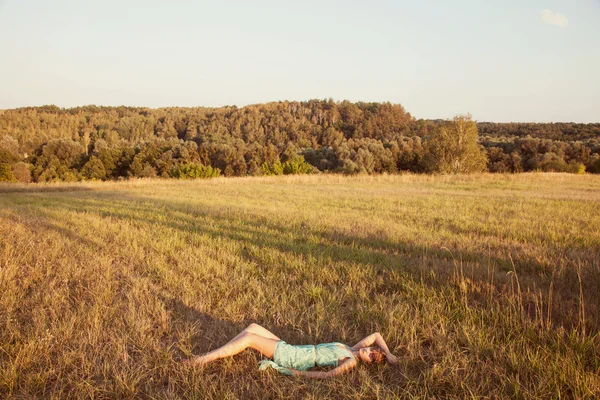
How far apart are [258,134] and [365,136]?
33.3m

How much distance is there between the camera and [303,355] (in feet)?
10.1

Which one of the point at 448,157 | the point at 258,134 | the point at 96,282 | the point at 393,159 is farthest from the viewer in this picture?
the point at 258,134

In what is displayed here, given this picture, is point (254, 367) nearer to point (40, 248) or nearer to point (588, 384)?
point (588, 384)

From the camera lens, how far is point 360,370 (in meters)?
2.95

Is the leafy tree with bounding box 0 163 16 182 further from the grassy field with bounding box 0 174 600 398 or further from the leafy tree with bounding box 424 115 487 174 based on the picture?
the leafy tree with bounding box 424 115 487 174

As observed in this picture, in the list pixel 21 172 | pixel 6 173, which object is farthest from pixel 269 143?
pixel 6 173

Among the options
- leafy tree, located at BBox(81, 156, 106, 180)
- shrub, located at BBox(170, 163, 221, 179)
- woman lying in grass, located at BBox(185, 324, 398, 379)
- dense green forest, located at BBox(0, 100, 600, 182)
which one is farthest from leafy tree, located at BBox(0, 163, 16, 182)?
woman lying in grass, located at BBox(185, 324, 398, 379)

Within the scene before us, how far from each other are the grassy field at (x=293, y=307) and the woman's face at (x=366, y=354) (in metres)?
0.10

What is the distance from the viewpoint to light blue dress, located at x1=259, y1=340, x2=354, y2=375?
3037 mm

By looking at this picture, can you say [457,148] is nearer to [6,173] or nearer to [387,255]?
[387,255]

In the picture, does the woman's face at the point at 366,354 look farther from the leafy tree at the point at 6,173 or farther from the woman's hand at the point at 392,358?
the leafy tree at the point at 6,173

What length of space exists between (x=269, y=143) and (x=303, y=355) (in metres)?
88.3

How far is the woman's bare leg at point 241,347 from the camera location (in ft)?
9.94

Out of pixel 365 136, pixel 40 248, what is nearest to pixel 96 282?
pixel 40 248
